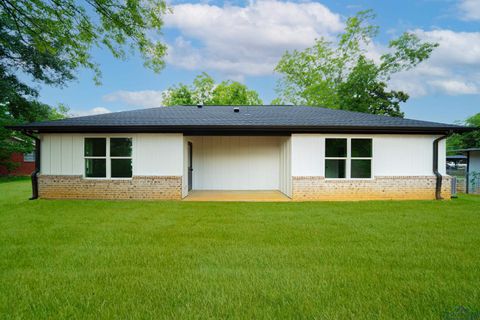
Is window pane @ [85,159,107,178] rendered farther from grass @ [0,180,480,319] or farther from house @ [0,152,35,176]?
house @ [0,152,35,176]

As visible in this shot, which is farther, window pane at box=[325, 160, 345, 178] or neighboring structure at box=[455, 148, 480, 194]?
neighboring structure at box=[455, 148, 480, 194]

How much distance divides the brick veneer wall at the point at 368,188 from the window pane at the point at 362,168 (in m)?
0.24

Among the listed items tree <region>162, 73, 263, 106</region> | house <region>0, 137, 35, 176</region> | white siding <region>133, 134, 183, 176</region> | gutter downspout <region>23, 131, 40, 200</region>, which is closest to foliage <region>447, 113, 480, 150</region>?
tree <region>162, 73, 263, 106</region>

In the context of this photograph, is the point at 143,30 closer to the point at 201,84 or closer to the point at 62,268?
the point at 62,268

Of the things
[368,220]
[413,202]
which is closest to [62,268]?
[368,220]

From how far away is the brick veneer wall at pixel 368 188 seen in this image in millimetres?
9344

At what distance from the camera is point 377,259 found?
3816 mm

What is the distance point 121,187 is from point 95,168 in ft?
3.96

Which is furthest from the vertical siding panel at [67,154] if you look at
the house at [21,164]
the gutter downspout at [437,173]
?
the house at [21,164]

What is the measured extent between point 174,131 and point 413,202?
832 centimetres

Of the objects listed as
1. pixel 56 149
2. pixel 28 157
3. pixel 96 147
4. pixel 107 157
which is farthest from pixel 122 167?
pixel 28 157

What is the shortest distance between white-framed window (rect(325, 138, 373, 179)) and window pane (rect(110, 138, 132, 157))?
6998 millimetres

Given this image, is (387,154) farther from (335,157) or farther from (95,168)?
(95,168)

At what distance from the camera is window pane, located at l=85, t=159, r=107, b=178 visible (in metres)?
9.51
